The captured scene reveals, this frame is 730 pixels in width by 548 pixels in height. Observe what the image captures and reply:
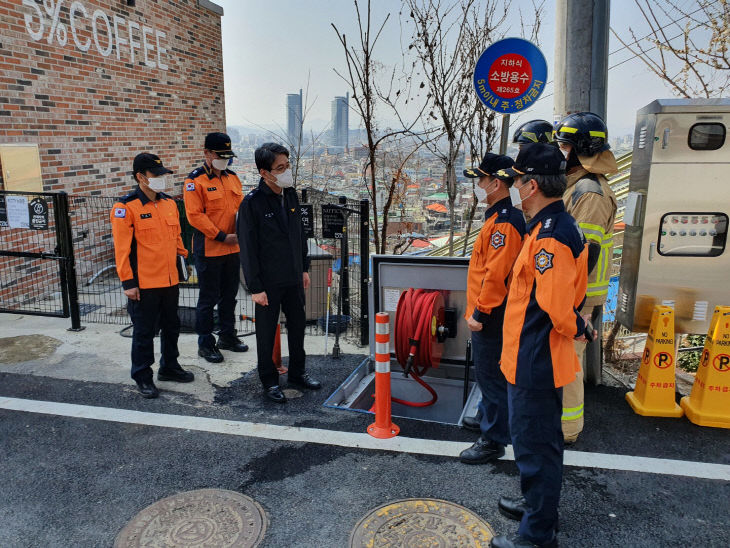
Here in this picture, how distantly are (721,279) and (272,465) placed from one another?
385 centimetres

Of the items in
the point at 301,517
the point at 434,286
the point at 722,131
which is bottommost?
the point at 301,517

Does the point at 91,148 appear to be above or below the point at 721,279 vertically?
above

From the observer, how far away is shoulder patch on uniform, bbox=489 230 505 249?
360cm

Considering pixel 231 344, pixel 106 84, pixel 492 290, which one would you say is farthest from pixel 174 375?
pixel 106 84

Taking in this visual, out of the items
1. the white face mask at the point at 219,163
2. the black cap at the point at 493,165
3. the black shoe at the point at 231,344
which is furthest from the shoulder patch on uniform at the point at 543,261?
the black shoe at the point at 231,344

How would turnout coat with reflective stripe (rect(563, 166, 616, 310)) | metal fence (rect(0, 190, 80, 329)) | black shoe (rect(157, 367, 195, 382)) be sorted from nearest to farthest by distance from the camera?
1. turnout coat with reflective stripe (rect(563, 166, 616, 310))
2. black shoe (rect(157, 367, 195, 382))
3. metal fence (rect(0, 190, 80, 329))

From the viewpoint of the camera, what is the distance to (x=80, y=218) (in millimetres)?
8445

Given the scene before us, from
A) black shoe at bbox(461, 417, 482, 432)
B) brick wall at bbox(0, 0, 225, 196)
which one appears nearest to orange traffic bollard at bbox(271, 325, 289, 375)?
black shoe at bbox(461, 417, 482, 432)

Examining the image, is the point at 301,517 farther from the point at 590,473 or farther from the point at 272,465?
the point at 590,473

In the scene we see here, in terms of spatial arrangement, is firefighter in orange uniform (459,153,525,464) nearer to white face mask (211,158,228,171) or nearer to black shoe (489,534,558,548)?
black shoe (489,534,558,548)

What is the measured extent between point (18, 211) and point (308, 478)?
16.3 feet

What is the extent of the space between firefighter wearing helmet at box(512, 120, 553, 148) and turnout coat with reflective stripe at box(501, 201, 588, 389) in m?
2.12

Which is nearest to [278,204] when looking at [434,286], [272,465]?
[434,286]

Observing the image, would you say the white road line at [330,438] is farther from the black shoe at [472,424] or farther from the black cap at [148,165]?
the black cap at [148,165]
